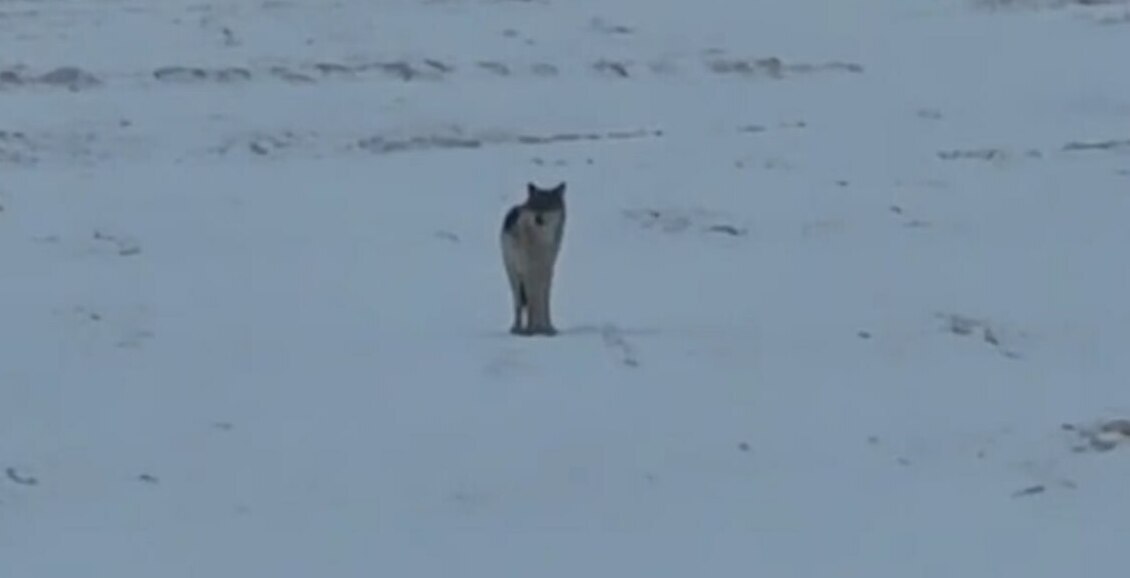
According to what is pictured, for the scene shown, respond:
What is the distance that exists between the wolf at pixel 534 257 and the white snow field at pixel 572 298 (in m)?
0.19

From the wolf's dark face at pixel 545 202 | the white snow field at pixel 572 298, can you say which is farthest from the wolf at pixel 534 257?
the white snow field at pixel 572 298

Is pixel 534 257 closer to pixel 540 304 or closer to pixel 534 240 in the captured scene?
pixel 534 240

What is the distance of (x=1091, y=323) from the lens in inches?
520

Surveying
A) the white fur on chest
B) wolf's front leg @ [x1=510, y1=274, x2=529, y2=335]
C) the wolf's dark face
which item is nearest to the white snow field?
wolf's front leg @ [x1=510, y1=274, x2=529, y2=335]

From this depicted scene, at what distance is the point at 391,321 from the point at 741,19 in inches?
573

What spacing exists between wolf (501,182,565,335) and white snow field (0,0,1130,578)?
0.19 meters

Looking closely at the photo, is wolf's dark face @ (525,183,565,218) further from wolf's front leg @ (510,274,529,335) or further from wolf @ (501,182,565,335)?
wolf's front leg @ (510,274,529,335)

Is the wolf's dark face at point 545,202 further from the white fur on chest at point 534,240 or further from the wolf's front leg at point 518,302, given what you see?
the wolf's front leg at point 518,302

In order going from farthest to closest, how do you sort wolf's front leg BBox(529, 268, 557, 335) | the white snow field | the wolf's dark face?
1. the wolf's dark face
2. wolf's front leg BBox(529, 268, 557, 335)
3. the white snow field

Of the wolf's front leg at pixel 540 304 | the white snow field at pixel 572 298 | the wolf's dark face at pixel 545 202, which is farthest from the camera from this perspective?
the wolf's dark face at pixel 545 202

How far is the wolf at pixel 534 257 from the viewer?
12.5 m

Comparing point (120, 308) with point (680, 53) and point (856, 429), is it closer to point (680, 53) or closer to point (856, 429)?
point (856, 429)

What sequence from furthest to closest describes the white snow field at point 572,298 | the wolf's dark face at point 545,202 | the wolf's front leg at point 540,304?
the wolf's dark face at point 545,202, the wolf's front leg at point 540,304, the white snow field at point 572,298

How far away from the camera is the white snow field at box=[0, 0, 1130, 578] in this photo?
9.20 metres
